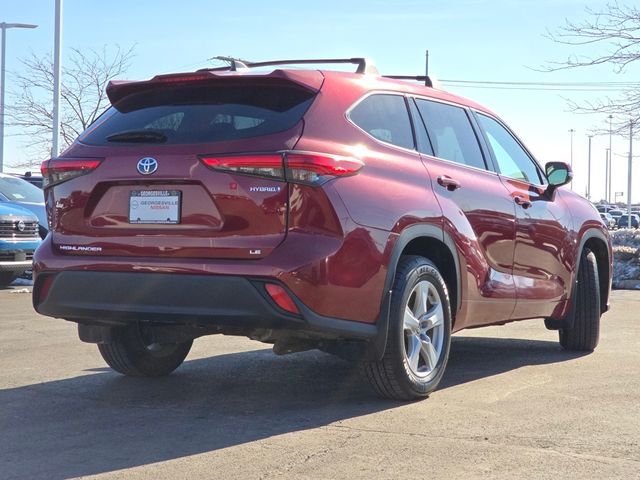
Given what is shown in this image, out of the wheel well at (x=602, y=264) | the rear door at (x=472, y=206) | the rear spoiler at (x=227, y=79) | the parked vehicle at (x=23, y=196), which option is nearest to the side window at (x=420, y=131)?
the rear door at (x=472, y=206)

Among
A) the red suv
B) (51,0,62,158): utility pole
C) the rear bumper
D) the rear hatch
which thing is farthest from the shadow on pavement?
(51,0,62,158): utility pole

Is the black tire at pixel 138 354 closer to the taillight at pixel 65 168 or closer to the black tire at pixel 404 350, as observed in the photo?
the taillight at pixel 65 168

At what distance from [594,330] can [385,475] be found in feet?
13.3

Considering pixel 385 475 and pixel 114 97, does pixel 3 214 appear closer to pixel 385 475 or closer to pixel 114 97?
pixel 114 97

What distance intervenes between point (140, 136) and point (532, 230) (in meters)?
2.94

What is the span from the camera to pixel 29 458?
4.19 metres

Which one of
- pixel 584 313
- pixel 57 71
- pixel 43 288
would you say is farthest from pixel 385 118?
pixel 57 71

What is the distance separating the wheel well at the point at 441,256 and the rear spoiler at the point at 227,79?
1088mm

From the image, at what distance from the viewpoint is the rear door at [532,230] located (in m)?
6.60

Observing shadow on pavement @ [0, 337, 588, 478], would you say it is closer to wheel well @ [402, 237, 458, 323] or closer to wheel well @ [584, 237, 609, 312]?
wheel well @ [402, 237, 458, 323]

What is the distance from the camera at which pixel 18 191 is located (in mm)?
15531

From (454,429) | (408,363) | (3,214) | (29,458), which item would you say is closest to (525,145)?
(408,363)

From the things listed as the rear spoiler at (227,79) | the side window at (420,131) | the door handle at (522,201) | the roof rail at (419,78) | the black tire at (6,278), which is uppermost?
the roof rail at (419,78)

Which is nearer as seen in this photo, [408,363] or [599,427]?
[599,427]
